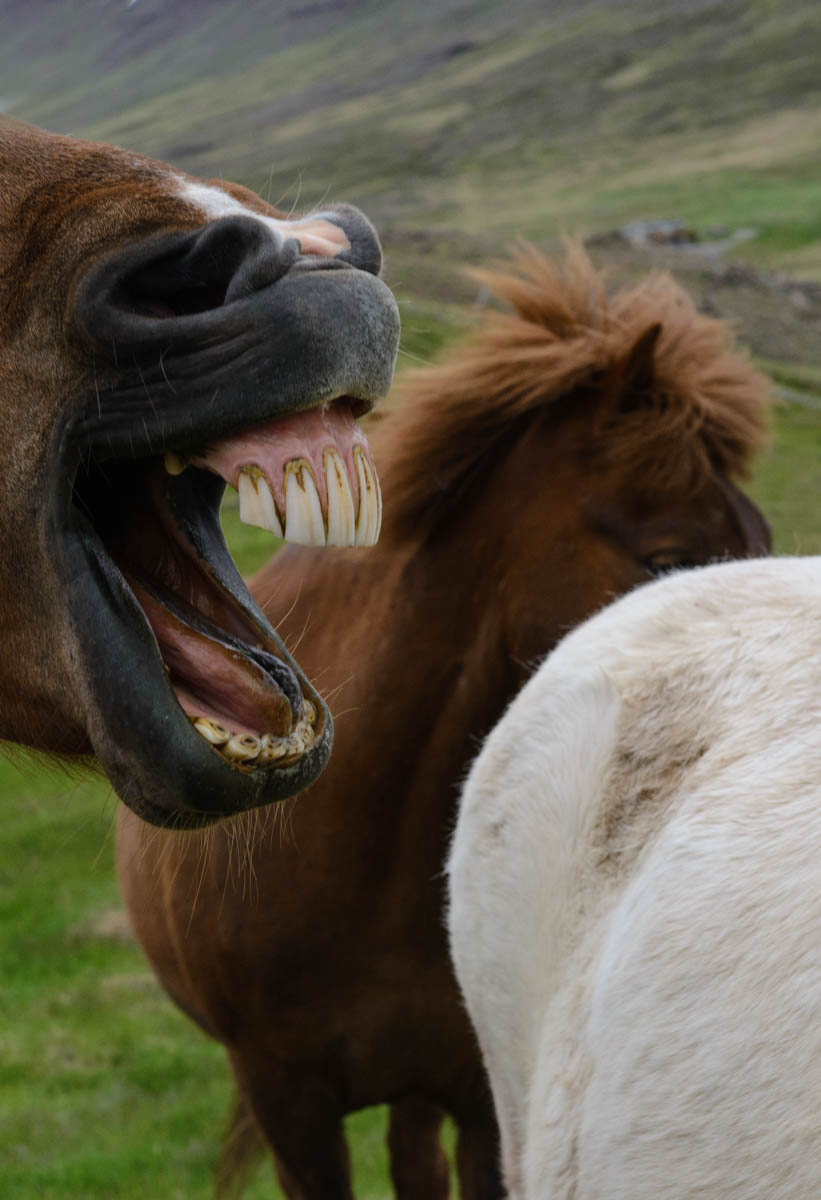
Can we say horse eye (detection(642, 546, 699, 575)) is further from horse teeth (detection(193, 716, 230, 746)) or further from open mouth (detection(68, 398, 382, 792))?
horse teeth (detection(193, 716, 230, 746))

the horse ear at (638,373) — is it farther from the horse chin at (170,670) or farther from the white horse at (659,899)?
the horse chin at (170,670)

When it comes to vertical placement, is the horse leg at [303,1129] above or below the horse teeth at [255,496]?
below

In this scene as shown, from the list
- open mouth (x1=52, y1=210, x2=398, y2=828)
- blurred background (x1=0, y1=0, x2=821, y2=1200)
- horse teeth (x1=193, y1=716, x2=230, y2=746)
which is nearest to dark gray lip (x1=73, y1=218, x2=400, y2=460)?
open mouth (x1=52, y1=210, x2=398, y2=828)

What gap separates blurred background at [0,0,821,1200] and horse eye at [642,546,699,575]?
3.26 feet

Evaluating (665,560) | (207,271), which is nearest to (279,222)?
(207,271)

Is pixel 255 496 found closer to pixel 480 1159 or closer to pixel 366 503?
pixel 366 503

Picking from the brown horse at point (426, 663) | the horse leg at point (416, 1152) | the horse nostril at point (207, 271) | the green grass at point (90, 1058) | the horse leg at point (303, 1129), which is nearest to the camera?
the horse nostril at point (207, 271)

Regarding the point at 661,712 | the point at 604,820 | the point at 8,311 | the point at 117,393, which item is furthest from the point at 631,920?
the point at 8,311

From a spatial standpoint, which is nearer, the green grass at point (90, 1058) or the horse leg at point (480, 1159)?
the horse leg at point (480, 1159)

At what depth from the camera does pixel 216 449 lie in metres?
1.49

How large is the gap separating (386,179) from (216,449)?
93443mm

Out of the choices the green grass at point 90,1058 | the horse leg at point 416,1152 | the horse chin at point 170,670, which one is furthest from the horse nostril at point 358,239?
the horse leg at point 416,1152

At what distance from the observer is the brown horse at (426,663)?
3043 mm

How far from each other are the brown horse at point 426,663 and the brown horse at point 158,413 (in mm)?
1415
